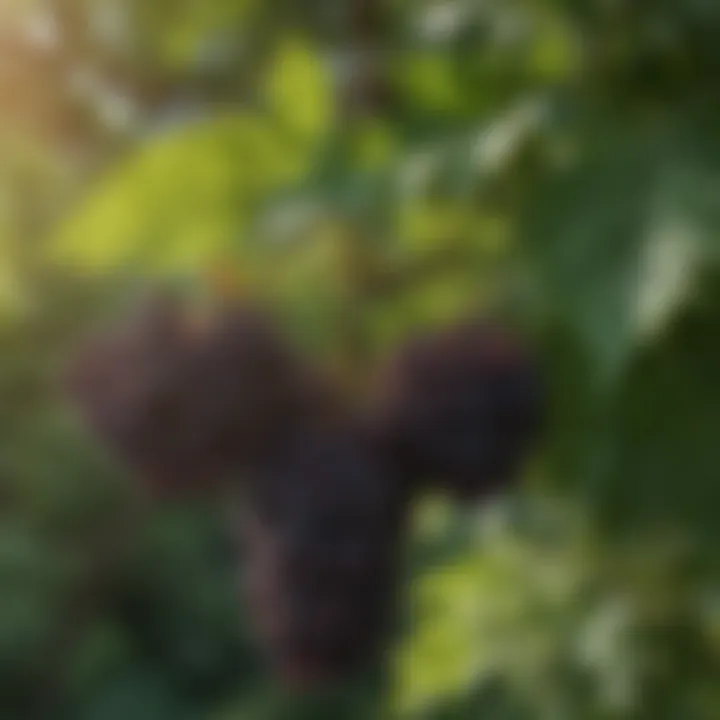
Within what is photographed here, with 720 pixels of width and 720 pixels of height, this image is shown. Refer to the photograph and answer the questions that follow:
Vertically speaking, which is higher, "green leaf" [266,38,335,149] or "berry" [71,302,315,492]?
"green leaf" [266,38,335,149]

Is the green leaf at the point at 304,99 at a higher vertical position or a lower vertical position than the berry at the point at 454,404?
higher

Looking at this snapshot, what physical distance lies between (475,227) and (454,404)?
0.04 metres

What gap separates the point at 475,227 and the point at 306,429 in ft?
0.16

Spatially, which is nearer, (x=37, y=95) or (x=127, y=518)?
(x=37, y=95)

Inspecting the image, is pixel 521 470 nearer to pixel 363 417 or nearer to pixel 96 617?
pixel 363 417

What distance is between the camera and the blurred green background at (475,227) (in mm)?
259

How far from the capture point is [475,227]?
0.28m

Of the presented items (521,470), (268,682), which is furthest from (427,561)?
(268,682)

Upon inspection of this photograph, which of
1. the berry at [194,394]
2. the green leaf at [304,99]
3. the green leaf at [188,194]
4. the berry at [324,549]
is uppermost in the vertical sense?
the green leaf at [304,99]

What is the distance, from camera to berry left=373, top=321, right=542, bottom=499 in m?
0.26

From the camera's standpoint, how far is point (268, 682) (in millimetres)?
487

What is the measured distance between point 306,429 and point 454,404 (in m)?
0.02

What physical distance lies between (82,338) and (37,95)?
0.18ft

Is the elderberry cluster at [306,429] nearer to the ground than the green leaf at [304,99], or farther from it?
nearer to the ground
